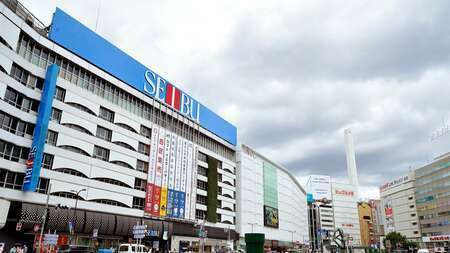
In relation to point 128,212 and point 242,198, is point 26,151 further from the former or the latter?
point 242,198

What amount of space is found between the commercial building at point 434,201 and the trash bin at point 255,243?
124m

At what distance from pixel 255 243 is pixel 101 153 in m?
45.9

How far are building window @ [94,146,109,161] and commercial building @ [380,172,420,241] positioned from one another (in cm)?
12117

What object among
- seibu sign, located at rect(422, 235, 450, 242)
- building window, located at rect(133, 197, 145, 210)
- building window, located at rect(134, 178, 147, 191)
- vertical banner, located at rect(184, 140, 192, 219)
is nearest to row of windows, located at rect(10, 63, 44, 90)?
building window, located at rect(134, 178, 147, 191)

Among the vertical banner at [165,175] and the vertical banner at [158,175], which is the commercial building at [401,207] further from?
the vertical banner at [158,175]

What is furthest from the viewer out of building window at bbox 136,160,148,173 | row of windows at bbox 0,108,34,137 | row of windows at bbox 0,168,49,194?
building window at bbox 136,160,148,173

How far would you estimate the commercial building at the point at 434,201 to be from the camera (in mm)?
112438

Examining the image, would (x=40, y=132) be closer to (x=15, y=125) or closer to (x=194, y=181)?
(x=15, y=125)

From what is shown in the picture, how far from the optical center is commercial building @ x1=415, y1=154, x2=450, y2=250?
11244cm

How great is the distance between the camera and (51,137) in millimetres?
43219

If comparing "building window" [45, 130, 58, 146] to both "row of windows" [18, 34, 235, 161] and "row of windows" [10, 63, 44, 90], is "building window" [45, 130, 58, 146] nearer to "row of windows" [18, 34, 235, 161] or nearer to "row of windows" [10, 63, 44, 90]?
"row of windows" [10, 63, 44, 90]

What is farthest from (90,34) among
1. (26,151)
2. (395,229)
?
(395,229)

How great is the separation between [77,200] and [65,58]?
58.0ft

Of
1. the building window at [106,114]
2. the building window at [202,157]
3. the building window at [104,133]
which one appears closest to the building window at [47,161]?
the building window at [104,133]
